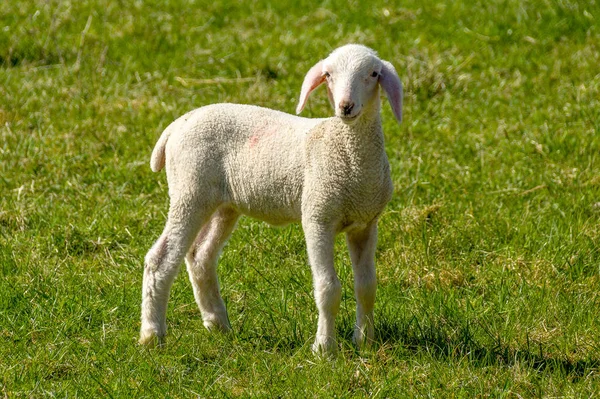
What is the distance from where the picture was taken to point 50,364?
477 centimetres

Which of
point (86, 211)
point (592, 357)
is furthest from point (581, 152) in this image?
point (86, 211)

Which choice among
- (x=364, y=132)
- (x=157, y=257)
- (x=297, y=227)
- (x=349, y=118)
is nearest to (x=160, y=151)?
(x=157, y=257)

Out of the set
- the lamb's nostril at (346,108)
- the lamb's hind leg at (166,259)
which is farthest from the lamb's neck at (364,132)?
the lamb's hind leg at (166,259)

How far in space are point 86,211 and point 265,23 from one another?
11.2ft

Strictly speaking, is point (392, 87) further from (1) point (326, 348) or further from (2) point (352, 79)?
(1) point (326, 348)

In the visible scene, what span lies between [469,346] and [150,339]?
1397 mm

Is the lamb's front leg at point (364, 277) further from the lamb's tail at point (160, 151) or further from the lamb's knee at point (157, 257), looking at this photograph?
the lamb's tail at point (160, 151)

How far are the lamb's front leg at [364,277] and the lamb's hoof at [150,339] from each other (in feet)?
2.86

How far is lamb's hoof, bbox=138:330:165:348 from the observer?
499 centimetres

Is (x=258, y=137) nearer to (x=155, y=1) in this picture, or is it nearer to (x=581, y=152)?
(x=581, y=152)

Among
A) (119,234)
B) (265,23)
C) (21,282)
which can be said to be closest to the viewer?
(21,282)

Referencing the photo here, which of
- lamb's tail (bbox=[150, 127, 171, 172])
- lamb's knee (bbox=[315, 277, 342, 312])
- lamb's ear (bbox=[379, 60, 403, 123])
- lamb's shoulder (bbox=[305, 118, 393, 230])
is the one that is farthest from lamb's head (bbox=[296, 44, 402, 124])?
lamb's tail (bbox=[150, 127, 171, 172])

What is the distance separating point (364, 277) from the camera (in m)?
4.89

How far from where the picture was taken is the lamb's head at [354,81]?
4488mm
